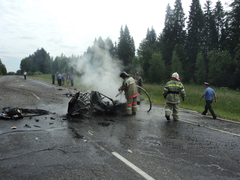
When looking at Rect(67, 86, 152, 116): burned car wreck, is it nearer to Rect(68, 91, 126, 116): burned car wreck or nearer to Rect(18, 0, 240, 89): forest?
Rect(68, 91, 126, 116): burned car wreck

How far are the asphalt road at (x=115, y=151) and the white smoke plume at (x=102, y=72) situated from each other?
11.7 feet

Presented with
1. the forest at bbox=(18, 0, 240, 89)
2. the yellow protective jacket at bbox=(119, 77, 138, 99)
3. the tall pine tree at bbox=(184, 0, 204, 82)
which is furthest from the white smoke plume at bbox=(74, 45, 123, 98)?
the tall pine tree at bbox=(184, 0, 204, 82)

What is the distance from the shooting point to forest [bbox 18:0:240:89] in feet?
108

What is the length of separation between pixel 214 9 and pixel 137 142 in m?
51.2

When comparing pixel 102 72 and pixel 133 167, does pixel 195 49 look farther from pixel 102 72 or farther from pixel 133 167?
pixel 133 167

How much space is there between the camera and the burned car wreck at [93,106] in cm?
673

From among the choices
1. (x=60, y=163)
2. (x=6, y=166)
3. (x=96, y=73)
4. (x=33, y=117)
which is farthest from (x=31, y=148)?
(x=96, y=73)

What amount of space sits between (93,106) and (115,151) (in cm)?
361

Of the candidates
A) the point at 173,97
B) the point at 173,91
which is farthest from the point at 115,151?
the point at 173,91

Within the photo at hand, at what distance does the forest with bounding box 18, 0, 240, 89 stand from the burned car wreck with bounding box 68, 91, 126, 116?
19652mm

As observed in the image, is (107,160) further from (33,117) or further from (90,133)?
(33,117)

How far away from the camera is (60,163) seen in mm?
3160

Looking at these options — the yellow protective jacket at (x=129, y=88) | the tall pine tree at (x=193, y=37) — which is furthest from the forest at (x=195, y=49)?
the yellow protective jacket at (x=129, y=88)

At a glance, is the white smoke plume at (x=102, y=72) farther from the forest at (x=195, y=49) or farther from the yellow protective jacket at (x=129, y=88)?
the forest at (x=195, y=49)
